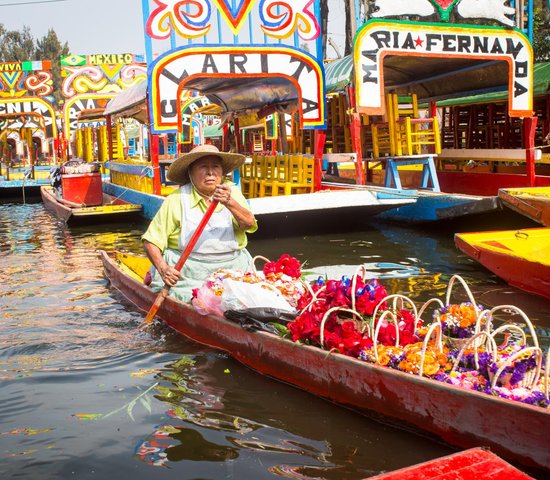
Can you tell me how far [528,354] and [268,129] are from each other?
24082mm

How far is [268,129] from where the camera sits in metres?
27.6

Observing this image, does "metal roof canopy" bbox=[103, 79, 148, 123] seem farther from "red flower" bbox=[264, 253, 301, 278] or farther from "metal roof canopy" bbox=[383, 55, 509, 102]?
"red flower" bbox=[264, 253, 301, 278]

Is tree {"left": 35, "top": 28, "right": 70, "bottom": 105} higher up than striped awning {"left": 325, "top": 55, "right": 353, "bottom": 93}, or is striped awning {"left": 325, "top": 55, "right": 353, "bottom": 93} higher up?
tree {"left": 35, "top": 28, "right": 70, "bottom": 105}

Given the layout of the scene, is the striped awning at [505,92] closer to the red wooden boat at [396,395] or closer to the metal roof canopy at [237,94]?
the metal roof canopy at [237,94]

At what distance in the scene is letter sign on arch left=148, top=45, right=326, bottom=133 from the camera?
12000mm

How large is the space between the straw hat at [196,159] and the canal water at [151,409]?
1355 mm

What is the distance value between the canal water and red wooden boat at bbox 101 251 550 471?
4.1 inches

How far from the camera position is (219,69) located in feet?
40.1

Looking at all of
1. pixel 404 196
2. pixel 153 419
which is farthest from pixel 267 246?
pixel 153 419

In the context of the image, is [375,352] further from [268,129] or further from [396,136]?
[268,129]

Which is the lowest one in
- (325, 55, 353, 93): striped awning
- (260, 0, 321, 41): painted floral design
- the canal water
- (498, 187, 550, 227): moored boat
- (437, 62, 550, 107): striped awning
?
the canal water

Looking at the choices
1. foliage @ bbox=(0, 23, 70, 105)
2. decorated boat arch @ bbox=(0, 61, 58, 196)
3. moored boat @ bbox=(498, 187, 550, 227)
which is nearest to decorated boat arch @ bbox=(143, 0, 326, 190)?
moored boat @ bbox=(498, 187, 550, 227)

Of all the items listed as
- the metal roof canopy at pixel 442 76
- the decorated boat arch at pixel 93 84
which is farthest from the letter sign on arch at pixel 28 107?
the metal roof canopy at pixel 442 76

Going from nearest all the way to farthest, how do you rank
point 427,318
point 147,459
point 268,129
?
point 147,459, point 427,318, point 268,129
